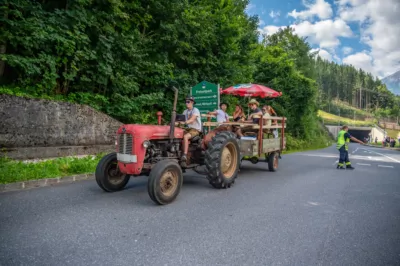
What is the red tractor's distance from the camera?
5.00m

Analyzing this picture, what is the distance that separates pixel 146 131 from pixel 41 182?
3.10 metres

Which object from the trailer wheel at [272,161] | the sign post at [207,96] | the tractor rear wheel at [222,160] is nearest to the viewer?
the tractor rear wheel at [222,160]

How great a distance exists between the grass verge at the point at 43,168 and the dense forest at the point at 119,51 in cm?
215

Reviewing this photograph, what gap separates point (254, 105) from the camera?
30.0 ft

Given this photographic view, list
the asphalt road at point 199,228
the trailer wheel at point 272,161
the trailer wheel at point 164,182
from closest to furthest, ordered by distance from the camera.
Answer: the asphalt road at point 199,228 → the trailer wheel at point 164,182 → the trailer wheel at point 272,161

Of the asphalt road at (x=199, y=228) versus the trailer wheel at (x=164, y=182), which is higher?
the trailer wheel at (x=164, y=182)

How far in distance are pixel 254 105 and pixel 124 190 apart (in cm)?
521

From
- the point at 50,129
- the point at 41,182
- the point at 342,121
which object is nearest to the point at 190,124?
the point at 41,182

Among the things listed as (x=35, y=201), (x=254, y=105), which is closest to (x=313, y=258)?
(x=35, y=201)

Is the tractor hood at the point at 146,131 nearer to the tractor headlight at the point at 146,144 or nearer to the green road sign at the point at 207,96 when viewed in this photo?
the tractor headlight at the point at 146,144

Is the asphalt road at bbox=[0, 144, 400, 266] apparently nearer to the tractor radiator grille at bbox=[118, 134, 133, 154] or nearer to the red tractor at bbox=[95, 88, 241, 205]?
the red tractor at bbox=[95, 88, 241, 205]

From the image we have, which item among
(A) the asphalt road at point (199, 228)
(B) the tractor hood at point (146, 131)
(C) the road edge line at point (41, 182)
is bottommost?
(A) the asphalt road at point (199, 228)

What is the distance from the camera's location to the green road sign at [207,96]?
11609 mm

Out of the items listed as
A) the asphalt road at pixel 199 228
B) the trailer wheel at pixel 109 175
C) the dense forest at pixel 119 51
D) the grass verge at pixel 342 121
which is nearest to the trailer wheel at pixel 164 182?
the asphalt road at pixel 199 228
